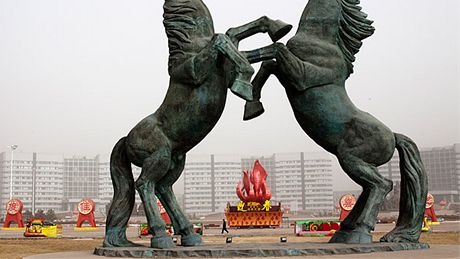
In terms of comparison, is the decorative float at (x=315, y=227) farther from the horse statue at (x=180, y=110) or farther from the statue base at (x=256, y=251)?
the statue base at (x=256, y=251)

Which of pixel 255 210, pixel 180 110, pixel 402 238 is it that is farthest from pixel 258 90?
pixel 255 210

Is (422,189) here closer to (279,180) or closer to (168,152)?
(168,152)

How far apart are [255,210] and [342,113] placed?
17.5 meters

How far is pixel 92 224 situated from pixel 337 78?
2075 cm

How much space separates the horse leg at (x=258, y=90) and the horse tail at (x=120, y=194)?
150 centimetres

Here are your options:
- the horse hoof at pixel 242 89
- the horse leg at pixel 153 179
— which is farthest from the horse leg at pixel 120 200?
the horse hoof at pixel 242 89

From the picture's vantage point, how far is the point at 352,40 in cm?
620

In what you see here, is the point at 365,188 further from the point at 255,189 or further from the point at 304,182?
the point at 304,182

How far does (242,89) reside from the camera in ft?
17.4

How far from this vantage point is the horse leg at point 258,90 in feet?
19.7

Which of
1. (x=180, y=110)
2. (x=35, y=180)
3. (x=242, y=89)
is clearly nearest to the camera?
(x=242, y=89)

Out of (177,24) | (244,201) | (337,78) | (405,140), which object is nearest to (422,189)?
(405,140)

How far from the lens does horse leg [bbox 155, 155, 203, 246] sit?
6.04 metres

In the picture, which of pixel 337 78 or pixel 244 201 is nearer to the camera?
pixel 337 78
